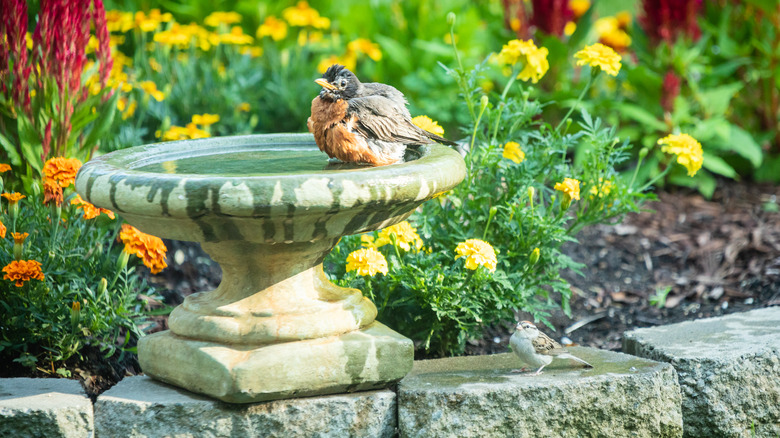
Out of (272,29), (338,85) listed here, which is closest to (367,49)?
(272,29)

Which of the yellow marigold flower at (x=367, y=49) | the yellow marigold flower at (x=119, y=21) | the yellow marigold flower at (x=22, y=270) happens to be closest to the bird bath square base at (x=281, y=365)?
the yellow marigold flower at (x=22, y=270)

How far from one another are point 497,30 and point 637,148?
140 centimetres

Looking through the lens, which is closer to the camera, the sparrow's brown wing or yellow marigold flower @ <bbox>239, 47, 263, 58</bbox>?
the sparrow's brown wing

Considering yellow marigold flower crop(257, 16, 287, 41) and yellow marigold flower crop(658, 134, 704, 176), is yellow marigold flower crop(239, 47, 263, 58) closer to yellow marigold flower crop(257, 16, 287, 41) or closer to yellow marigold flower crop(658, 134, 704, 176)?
yellow marigold flower crop(257, 16, 287, 41)

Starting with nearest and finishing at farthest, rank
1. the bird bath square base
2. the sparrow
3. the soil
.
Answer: the bird bath square base
the sparrow
the soil

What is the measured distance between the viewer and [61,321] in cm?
294

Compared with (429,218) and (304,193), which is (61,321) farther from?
(429,218)

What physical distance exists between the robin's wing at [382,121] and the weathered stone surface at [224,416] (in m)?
0.92

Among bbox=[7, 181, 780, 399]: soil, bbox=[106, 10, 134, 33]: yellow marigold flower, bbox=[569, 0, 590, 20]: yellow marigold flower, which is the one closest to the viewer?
bbox=[7, 181, 780, 399]: soil

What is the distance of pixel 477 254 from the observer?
2697 mm

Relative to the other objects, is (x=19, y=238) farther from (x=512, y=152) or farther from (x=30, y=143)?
(x=512, y=152)

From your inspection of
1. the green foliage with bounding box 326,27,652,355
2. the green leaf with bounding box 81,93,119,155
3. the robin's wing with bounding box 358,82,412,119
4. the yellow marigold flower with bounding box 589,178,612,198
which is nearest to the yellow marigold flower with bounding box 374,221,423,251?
the green foliage with bounding box 326,27,652,355

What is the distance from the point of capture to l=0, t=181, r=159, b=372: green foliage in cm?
290

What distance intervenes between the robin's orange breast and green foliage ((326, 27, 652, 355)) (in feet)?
1.13
